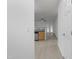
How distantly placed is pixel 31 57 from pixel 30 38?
507 mm

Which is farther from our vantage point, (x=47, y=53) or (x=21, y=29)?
(x=47, y=53)

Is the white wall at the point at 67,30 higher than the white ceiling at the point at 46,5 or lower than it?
lower

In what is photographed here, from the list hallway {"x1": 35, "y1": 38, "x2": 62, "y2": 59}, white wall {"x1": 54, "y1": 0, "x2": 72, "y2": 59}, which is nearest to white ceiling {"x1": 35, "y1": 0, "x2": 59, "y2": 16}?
white wall {"x1": 54, "y1": 0, "x2": 72, "y2": 59}

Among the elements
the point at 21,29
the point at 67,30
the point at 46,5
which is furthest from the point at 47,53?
the point at 46,5

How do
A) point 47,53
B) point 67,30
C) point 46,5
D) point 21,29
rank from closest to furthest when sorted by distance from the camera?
point 21,29, point 67,30, point 47,53, point 46,5

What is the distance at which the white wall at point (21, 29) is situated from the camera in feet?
8.25

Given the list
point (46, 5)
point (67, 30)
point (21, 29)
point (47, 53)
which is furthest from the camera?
point (46, 5)

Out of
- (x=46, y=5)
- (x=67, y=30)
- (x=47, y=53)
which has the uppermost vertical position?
(x=46, y=5)

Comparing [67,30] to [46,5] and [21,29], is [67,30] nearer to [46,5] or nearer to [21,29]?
[21,29]

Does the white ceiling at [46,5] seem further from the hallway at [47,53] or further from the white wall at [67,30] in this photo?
the hallway at [47,53]

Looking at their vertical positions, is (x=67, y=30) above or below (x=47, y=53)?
above

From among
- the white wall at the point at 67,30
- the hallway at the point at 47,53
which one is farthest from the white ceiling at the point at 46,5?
the hallway at the point at 47,53

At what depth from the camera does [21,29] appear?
260cm
